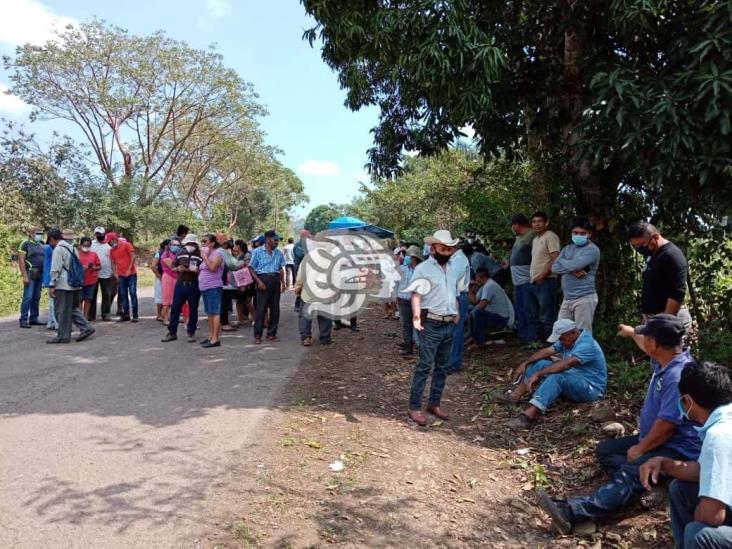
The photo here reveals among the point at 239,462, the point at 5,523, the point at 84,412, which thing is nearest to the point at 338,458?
the point at 239,462

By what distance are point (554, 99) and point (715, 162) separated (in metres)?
2.99

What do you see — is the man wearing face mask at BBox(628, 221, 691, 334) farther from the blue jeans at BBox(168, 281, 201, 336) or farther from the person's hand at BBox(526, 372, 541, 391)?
the blue jeans at BBox(168, 281, 201, 336)

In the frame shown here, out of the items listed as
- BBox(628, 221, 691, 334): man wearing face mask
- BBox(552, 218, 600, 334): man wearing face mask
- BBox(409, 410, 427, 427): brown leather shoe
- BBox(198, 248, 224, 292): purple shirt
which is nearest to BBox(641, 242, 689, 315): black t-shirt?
BBox(628, 221, 691, 334): man wearing face mask

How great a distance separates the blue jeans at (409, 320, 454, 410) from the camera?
16.7 feet

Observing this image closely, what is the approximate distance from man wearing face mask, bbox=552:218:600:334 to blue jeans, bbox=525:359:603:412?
1006 millimetres

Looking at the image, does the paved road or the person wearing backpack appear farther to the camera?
the person wearing backpack

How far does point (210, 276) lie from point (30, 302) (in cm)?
439

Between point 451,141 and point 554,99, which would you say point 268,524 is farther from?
point 451,141

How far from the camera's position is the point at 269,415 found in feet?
16.9

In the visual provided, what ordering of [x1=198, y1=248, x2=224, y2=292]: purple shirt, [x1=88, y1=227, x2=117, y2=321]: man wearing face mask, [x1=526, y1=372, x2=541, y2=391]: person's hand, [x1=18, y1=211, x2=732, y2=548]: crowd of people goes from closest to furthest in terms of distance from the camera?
[x1=18, y1=211, x2=732, y2=548]: crowd of people
[x1=526, y1=372, x2=541, y2=391]: person's hand
[x1=198, y1=248, x2=224, y2=292]: purple shirt
[x1=88, y1=227, x2=117, y2=321]: man wearing face mask

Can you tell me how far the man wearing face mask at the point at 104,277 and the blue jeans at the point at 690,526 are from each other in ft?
32.6

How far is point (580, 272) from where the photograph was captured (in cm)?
595

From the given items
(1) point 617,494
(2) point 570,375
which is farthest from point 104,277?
(1) point 617,494

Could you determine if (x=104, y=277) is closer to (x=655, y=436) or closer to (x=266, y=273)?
(x=266, y=273)
